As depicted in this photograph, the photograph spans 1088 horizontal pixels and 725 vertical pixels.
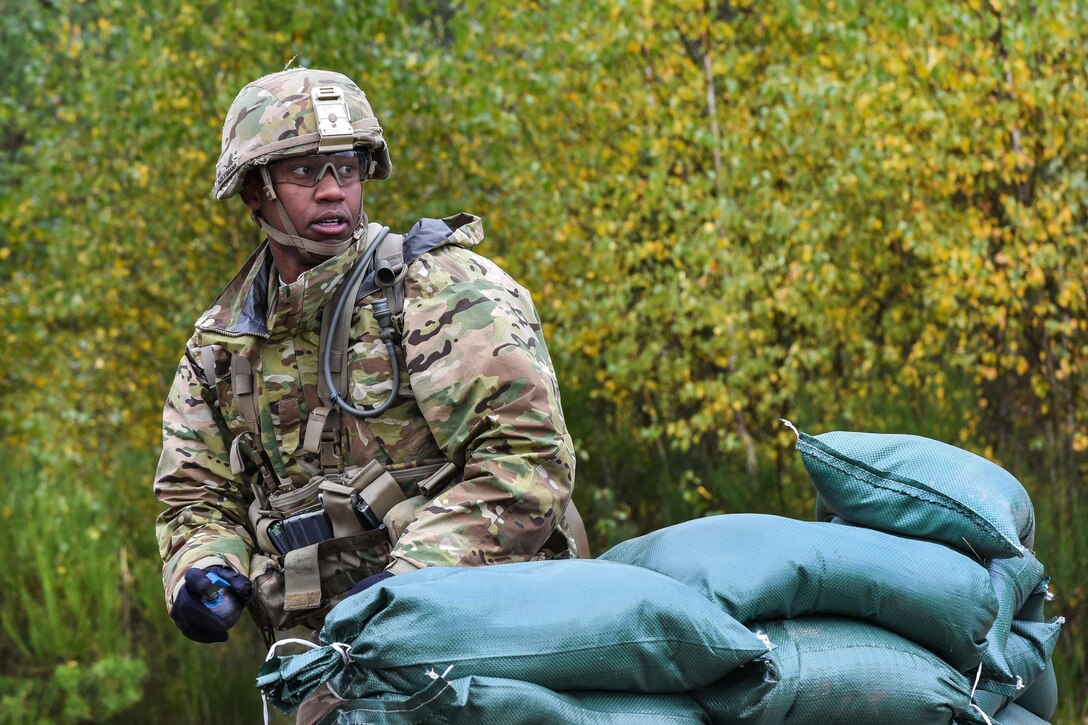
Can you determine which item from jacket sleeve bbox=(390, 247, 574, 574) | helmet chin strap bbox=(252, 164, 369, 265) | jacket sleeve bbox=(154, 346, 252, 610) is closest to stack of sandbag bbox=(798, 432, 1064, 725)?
jacket sleeve bbox=(390, 247, 574, 574)

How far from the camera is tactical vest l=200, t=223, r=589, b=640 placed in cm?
277

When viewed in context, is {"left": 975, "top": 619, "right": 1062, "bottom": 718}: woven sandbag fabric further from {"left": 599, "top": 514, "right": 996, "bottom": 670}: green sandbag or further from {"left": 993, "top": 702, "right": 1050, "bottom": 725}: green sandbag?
{"left": 599, "top": 514, "right": 996, "bottom": 670}: green sandbag

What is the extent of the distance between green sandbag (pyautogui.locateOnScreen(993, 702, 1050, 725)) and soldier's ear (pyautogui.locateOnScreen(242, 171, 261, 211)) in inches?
76.0

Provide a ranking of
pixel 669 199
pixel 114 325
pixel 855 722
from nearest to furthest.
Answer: pixel 855 722, pixel 669 199, pixel 114 325

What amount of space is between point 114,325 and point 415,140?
→ 7.17 feet

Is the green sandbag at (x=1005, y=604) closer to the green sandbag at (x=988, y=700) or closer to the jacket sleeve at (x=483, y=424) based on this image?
the green sandbag at (x=988, y=700)

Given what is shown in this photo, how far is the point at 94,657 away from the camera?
6676mm

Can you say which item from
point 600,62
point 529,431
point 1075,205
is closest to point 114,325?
point 600,62

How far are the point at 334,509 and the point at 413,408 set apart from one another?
0.27 metres

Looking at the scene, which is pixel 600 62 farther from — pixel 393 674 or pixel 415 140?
pixel 393 674

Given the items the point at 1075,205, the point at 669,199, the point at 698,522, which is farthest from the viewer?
the point at 669,199

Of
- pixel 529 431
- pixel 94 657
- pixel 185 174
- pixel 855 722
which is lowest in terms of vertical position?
pixel 94 657

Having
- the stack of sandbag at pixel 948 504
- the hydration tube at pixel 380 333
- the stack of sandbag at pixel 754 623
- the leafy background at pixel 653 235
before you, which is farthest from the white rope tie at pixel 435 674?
the leafy background at pixel 653 235

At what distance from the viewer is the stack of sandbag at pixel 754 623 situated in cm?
210
